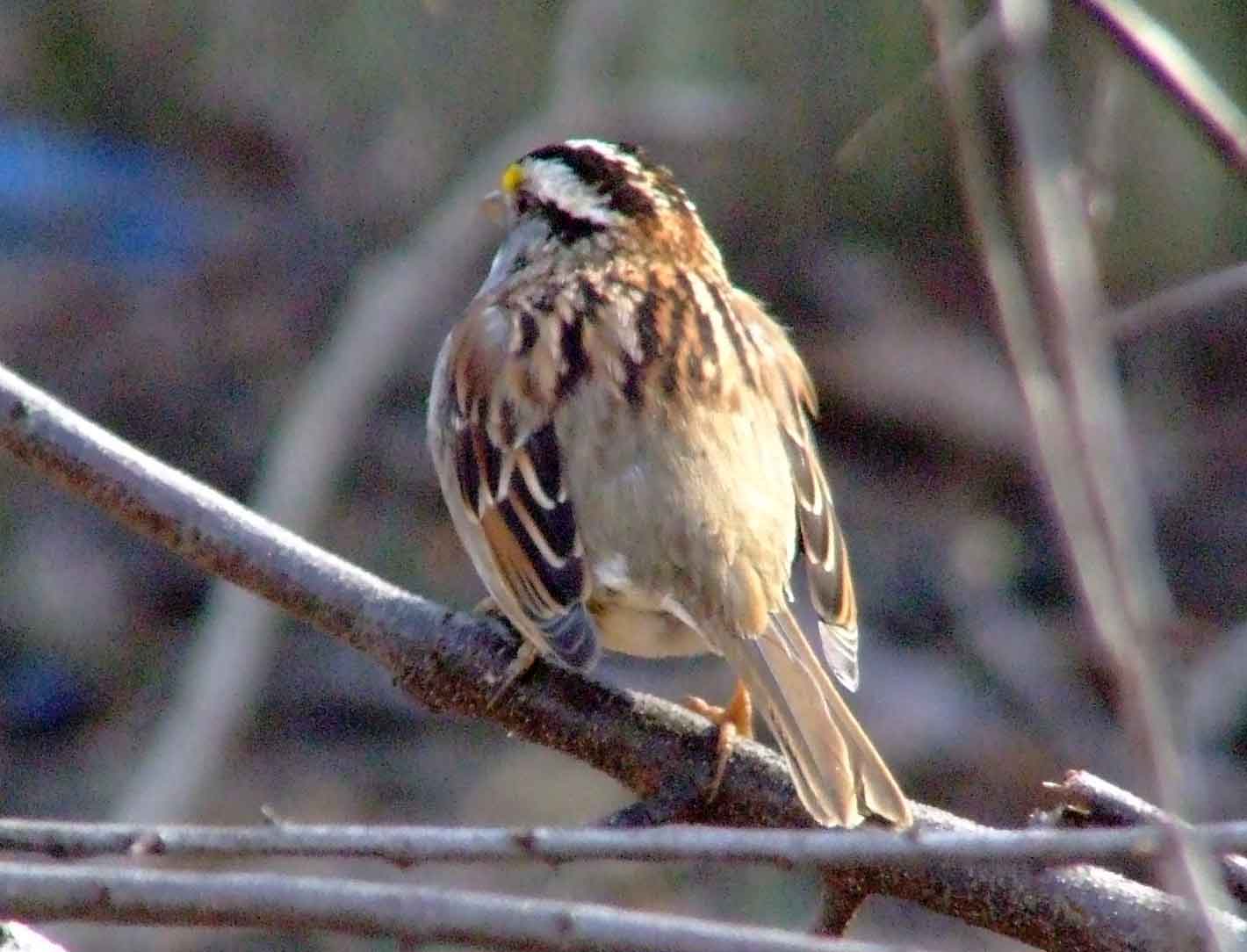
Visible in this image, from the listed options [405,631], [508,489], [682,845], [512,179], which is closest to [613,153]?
[512,179]

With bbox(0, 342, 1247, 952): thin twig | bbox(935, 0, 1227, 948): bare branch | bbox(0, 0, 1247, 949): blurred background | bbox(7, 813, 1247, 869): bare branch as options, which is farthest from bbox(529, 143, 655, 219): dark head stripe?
bbox(935, 0, 1227, 948): bare branch

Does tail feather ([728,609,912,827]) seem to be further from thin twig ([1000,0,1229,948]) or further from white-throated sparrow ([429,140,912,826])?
thin twig ([1000,0,1229,948])

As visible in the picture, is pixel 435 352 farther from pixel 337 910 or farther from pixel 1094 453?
pixel 1094 453

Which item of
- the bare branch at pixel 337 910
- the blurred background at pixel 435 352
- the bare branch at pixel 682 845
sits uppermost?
the blurred background at pixel 435 352

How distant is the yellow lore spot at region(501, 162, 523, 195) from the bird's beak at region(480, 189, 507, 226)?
19 mm

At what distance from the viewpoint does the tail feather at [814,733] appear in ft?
9.08

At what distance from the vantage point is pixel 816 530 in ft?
12.2

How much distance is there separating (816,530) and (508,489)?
1.67ft

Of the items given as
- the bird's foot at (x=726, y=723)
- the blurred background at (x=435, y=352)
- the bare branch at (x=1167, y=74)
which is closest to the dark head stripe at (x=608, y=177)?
the bird's foot at (x=726, y=723)

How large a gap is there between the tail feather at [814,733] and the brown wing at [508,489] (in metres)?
0.26

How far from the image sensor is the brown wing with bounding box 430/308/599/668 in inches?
132

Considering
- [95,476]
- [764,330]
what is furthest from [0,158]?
[95,476]

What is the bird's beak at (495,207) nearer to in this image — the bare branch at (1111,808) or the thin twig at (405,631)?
the thin twig at (405,631)

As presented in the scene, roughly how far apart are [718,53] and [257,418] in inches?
75.5
